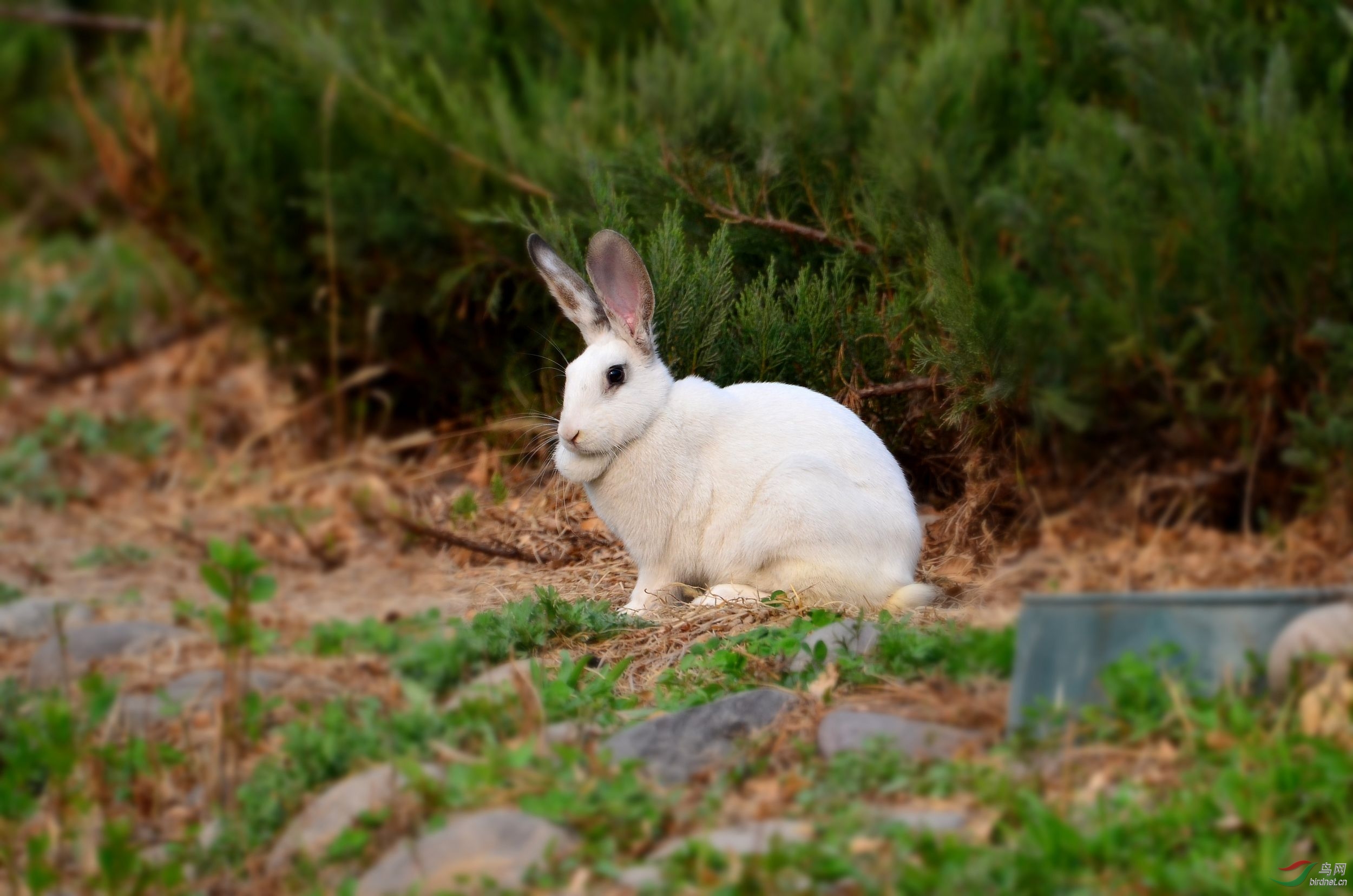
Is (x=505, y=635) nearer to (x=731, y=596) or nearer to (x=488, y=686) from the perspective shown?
(x=488, y=686)

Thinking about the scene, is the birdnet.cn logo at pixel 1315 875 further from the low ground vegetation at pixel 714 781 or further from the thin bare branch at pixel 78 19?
the thin bare branch at pixel 78 19

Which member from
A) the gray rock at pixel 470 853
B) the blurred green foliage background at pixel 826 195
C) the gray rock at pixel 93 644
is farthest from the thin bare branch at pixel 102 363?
the gray rock at pixel 470 853

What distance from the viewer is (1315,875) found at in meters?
2.22

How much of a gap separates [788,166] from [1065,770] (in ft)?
7.57

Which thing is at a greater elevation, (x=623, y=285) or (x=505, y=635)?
(x=623, y=285)

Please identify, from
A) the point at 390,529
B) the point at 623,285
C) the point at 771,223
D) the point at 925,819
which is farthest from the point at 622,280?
the point at 390,529

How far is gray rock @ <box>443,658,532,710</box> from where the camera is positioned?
2822 millimetres

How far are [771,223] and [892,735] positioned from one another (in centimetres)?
172

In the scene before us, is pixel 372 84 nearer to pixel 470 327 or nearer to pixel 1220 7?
pixel 470 327

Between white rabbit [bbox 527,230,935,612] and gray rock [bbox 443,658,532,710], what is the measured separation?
0.59m

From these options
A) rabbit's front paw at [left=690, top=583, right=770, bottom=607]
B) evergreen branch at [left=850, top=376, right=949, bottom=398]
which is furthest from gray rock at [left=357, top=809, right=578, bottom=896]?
evergreen branch at [left=850, top=376, right=949, bottom=398]

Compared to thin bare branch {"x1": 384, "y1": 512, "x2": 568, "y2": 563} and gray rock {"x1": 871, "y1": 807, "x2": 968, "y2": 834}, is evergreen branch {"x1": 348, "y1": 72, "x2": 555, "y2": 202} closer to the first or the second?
thin bare branch {"x1": 384, "y1": 512, "x2": 568, "y2": 563}

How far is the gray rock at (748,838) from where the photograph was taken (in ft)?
7.64

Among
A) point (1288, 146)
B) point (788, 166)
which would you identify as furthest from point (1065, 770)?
point (1288, 146)
